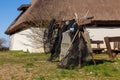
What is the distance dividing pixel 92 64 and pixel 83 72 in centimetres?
198

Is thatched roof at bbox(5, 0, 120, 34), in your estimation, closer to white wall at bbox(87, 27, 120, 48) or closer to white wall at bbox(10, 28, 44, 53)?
white wall at bbox(10, 28, 44, 53)

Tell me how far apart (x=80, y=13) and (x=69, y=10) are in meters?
0.99

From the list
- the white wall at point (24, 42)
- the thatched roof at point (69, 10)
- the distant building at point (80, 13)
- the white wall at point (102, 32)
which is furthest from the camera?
the white wall at point (102, 32)

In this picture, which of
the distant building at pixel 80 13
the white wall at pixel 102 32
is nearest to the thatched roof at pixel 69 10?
the distant building at pixel 80 13

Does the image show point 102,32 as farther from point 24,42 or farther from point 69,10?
point 24,42

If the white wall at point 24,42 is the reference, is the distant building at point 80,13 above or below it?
above

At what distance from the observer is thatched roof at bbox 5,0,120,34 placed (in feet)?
101

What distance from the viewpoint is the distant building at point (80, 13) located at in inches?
1219

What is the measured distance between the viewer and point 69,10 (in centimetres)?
3194

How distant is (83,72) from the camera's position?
11672mm

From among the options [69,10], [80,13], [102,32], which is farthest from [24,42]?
[102,32]

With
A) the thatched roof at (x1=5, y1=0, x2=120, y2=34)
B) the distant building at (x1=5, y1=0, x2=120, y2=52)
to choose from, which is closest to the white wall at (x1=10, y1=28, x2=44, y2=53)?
the distant building at (x1=5, y1=0, x2=120, y2=52)

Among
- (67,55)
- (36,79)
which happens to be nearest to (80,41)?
(67,55)

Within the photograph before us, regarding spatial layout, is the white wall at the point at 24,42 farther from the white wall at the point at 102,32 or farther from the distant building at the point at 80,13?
the white wall at the point at 102,32
